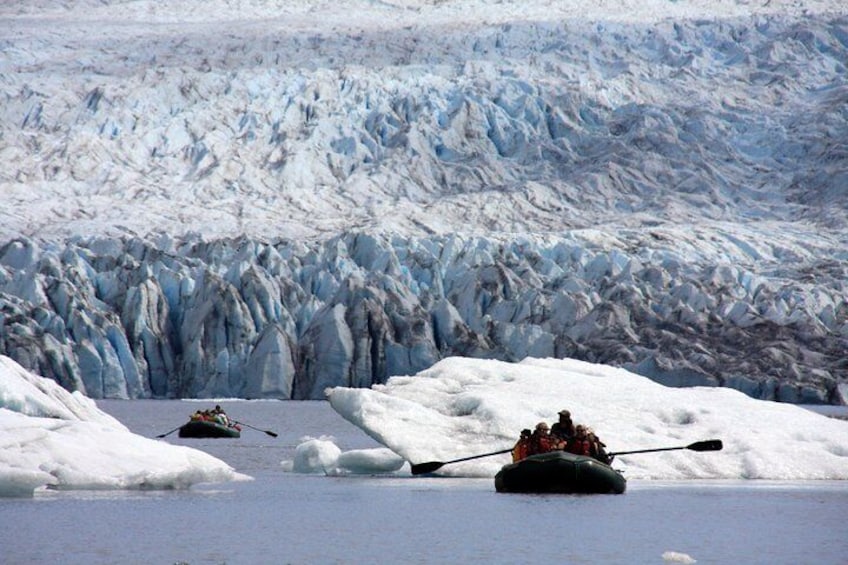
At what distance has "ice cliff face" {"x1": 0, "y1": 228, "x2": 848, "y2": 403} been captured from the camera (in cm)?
6931

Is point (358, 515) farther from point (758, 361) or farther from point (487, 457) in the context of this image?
point (758, 361)

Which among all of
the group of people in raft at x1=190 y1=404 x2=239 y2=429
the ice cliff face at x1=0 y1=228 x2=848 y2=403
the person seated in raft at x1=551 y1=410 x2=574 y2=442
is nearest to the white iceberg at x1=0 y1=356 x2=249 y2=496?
the person seated in raft at x1=551 y1=410 x2=574 y2=442

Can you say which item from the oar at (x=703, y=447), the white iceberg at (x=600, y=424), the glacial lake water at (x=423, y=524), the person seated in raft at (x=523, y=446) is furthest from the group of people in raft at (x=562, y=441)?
the white iceberg at (x=600, y=424)

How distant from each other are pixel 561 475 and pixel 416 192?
280 ft

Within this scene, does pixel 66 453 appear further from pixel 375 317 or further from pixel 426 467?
pixel 375 317

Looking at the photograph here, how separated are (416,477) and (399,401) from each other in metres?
2.98

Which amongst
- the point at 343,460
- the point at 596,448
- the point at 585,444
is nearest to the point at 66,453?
the point at 585,444

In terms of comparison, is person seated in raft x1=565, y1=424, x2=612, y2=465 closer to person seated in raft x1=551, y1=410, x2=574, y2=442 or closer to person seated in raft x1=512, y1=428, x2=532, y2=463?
person seated in raft x1=551, y1=410, x2=574, y2=442

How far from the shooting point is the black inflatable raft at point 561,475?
2459 cm

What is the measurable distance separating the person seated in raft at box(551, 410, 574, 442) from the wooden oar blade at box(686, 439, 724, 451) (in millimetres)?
2478

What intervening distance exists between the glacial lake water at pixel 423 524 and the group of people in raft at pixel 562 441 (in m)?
0.85

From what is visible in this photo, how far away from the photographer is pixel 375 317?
72250 millimetres

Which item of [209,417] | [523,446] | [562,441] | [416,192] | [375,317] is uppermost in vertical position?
[416,192]

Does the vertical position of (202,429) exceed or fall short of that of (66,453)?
it exceeds it
